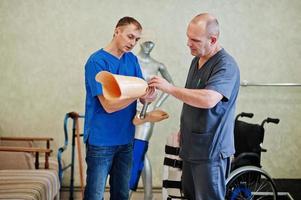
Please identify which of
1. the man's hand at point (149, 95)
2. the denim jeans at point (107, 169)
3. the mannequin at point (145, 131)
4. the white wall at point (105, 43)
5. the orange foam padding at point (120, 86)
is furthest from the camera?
the white wall at point (105, 43)

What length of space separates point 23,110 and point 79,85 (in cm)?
51

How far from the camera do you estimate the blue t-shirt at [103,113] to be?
1570mm

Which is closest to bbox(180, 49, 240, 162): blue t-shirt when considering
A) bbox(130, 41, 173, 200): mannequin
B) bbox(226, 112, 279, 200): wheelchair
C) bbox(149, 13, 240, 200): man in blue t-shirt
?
bbox(149, 13, 240, 200): man in blue t-shirt

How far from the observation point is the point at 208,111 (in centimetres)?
154

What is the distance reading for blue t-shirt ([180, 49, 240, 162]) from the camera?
4.95ft

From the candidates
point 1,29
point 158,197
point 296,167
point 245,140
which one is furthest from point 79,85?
point 296,167

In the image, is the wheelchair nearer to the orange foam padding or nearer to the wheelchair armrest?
the wheelchair armrest

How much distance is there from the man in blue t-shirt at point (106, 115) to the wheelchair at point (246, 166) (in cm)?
86

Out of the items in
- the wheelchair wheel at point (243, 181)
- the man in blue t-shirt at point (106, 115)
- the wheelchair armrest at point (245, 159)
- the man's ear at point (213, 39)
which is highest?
the man's ear at point (213, 39)

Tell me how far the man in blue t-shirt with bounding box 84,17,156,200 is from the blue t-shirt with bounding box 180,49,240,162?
223 millimetres

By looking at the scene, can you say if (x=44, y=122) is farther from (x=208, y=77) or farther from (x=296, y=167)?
(x=296, y=167)

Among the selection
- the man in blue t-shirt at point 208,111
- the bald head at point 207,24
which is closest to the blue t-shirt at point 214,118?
the man in blue t-shirt at point 208,111

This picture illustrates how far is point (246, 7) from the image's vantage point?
3086 mm

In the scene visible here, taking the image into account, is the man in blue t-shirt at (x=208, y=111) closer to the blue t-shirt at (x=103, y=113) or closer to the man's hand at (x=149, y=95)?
the man's hand at (x=149, y=95)
